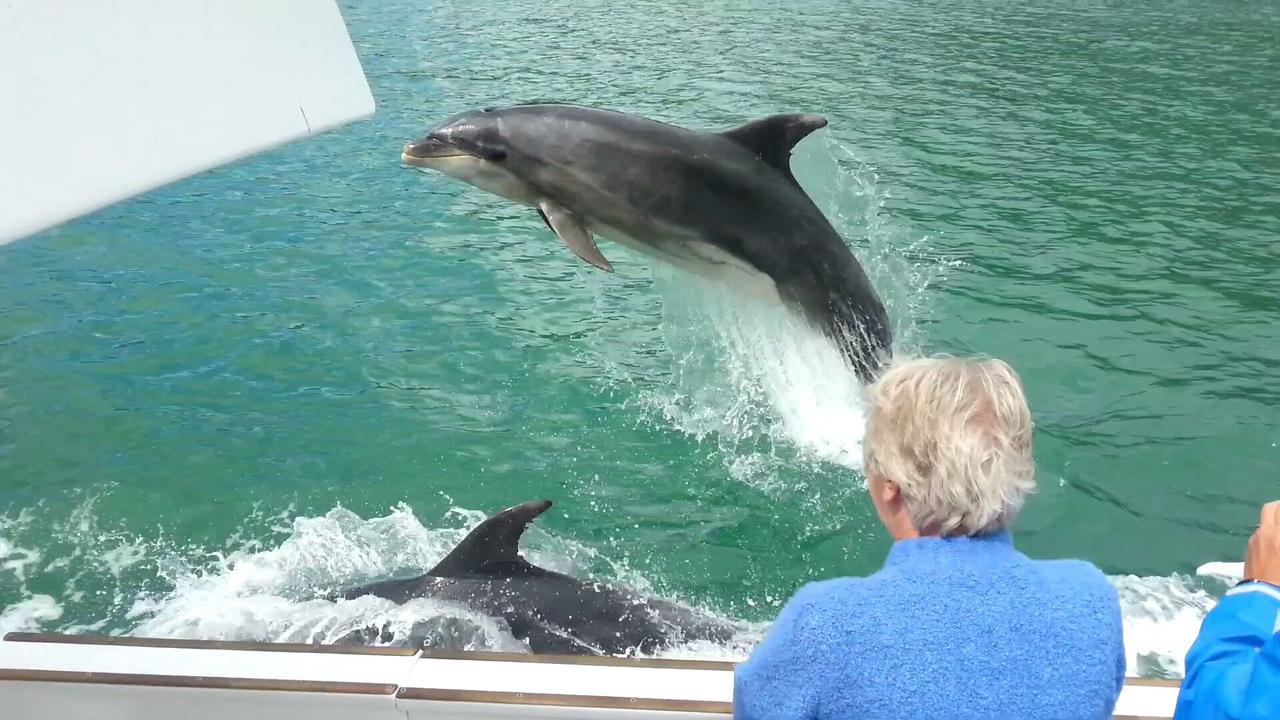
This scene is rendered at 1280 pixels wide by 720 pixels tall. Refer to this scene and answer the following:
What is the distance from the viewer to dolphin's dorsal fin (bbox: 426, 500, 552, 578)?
5238 mm

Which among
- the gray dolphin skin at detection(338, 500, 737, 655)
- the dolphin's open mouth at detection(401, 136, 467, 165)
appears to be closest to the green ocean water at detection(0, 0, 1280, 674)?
the gray dolphin skin at detection(338, 500, 737, 655)

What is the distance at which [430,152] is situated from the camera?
6355 mm

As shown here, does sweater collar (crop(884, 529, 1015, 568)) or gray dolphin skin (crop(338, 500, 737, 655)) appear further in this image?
gray dolphin skin (crop(338, 500, 737, 655))

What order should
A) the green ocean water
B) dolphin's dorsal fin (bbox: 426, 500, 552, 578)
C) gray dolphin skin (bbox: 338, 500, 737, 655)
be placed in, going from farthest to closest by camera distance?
1. the green ocean water
2. dolphin's dorsal fin (bbox: 426, 500, 552, 578)
3. gray dolphin skin (bbox: 338, 500, 737, 655)

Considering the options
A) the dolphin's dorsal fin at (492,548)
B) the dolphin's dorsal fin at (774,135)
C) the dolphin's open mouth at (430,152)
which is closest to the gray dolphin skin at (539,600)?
the dolphin's dorsal fin at (492,548)

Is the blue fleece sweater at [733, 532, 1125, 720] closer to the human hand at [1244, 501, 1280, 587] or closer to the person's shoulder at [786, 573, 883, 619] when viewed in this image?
the person's shoulder at [786, 573, 883, 619]

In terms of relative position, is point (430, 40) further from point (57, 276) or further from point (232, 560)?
point (232, 560)

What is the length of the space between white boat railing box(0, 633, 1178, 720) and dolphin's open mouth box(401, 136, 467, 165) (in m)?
3.50

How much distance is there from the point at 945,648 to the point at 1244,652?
637mm

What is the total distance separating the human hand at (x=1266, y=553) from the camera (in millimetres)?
2281

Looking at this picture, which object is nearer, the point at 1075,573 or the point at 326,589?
Answer: the point at 1075,573

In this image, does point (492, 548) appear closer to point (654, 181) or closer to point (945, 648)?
point (654, 181)

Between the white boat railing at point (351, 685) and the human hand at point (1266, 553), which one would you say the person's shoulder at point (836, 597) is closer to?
the human hand at point (1266, 553)

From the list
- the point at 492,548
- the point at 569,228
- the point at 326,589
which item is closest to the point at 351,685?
the point at 492,548
